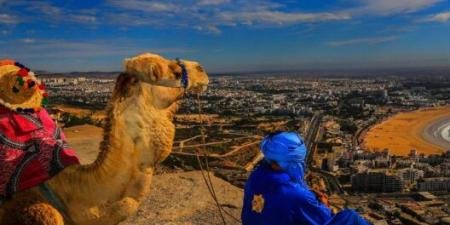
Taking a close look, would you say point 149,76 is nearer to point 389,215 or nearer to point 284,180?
point 284,180

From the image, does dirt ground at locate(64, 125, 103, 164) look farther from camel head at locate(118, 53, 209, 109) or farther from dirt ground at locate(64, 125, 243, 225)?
camel head at locate(118, 53, 209, 109)

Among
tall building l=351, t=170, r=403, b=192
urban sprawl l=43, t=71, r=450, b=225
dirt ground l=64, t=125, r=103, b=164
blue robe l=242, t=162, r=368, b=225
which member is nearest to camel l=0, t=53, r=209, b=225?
urban sprawl l=43, t=71, r=450, b=225

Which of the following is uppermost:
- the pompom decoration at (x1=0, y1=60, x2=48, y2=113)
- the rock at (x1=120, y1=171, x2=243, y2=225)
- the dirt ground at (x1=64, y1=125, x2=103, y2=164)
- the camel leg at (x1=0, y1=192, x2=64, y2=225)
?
the pompom decoration at (x1=0, y1=60, x2=48, y2=113)

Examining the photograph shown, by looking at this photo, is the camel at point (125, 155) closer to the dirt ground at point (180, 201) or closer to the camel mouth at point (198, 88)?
the camel mouth at point (198, 88)

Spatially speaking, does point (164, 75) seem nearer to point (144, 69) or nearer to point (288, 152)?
point (144, 69)

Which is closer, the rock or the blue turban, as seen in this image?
the blue turban

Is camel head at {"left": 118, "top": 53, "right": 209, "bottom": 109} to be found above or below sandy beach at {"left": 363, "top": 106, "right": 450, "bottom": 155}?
above

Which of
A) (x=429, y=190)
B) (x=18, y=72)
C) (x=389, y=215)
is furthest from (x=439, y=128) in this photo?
(x=18, y=72)

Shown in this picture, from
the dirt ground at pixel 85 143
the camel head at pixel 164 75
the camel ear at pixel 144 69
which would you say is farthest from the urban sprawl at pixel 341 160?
the dirt ground at pixel 85 143
